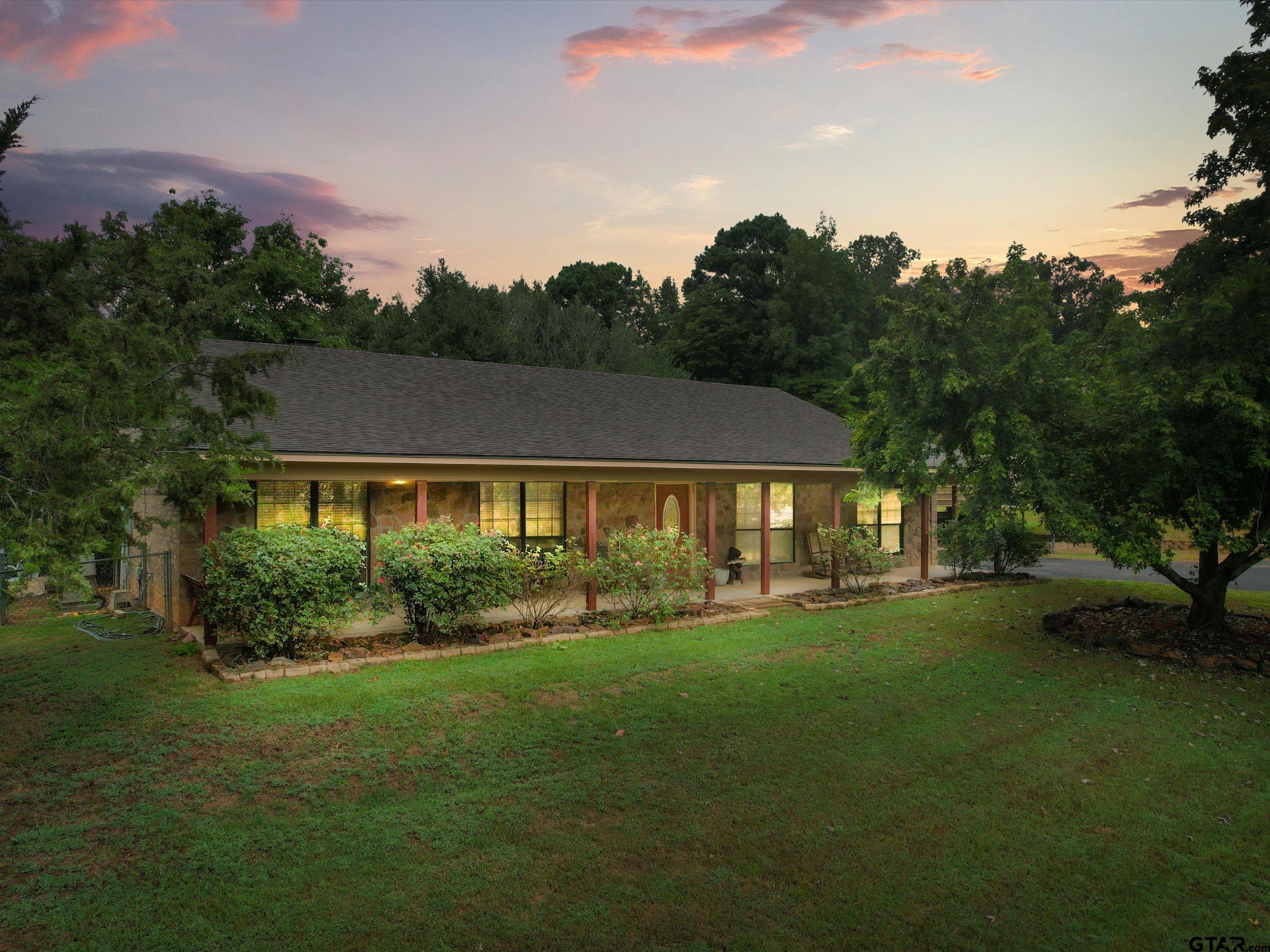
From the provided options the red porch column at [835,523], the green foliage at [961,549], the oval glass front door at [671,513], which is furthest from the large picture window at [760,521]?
the green foliage at [961,549]

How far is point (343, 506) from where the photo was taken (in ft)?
38.1

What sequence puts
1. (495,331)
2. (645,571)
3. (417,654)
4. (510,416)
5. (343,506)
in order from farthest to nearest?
(495,331), (510,416), (343,506), (645,571), (417,654)

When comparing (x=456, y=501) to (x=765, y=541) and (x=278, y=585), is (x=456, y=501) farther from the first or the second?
(x=765, y=541)

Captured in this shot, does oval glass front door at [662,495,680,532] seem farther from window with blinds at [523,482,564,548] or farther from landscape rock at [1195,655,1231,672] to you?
landscape rock at [1195,655,1231,672]

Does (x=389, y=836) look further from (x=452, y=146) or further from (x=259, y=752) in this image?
(x=452, y=146)

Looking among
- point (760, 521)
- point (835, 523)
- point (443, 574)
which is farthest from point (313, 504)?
point (835, 523)

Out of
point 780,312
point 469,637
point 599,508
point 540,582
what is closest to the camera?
point 469,637

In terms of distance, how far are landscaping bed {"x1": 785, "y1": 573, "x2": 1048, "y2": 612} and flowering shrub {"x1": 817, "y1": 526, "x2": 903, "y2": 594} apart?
0.31 metres

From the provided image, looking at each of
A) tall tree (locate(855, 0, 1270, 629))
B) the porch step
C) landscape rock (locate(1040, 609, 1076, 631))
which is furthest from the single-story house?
landscape rock (locate(1040, 609, 1076, 631))

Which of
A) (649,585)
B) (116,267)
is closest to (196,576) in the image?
(116,267)

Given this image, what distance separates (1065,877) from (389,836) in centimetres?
418

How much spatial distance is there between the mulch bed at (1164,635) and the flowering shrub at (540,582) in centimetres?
770

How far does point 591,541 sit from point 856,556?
5.43 meters

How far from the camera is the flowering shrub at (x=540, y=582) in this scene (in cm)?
977
